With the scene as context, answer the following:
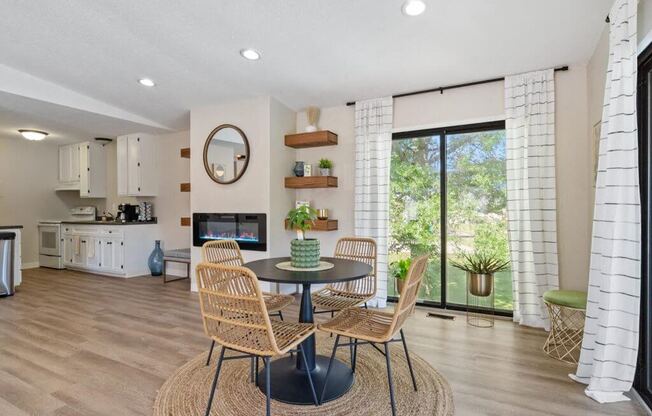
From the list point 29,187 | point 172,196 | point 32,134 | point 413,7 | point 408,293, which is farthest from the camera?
point 29,187

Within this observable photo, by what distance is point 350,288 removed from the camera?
9.04ft

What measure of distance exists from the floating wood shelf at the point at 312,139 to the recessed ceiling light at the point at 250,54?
111 centimetres

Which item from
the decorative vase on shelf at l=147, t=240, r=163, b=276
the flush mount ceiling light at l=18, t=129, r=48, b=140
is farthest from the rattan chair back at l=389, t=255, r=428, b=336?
the flush mount ceiling light at l=18, t=129, r=48, b=140

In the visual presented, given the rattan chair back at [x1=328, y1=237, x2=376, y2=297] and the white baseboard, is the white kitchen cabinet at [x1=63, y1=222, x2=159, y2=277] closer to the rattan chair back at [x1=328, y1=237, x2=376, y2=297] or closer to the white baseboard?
the rattan chair back at [x1=328, y1=237, x2=376, y2=297]

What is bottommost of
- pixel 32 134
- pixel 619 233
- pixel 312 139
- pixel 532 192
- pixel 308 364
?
pixel 308 364

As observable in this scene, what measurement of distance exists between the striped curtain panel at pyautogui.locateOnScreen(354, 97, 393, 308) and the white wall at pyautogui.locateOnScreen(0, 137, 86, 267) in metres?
6.43

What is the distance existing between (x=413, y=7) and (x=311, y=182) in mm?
2172

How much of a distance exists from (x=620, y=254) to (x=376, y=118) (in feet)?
8.57

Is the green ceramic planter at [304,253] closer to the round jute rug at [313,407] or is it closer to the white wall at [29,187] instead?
the round jute rug at [313,407]

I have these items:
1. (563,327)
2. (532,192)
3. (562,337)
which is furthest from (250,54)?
(562,337)

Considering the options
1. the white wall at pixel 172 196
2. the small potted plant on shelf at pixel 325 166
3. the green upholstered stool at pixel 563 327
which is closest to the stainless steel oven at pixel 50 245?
the white wall at pixel 172 196

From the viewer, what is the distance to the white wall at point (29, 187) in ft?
20.7

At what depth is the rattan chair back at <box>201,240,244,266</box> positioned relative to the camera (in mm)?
2672

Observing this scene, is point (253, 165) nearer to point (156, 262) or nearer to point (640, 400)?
point (156, 262)
